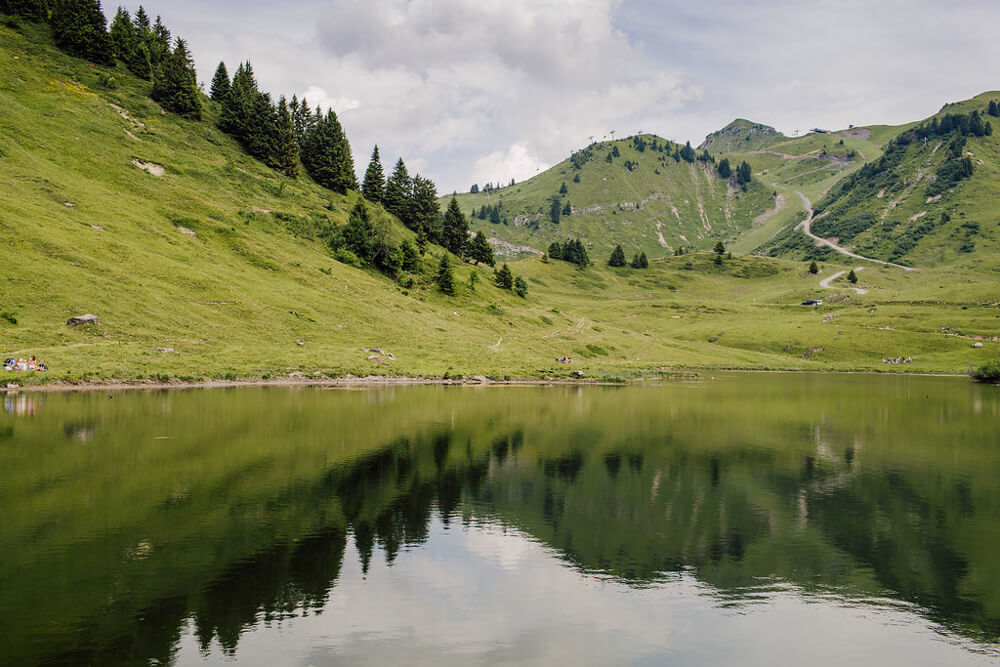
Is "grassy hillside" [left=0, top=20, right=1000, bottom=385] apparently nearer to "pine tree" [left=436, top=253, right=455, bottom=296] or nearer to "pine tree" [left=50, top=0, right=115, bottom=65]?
"pine tree" [left=436, top=253, right=455, bottom=296]

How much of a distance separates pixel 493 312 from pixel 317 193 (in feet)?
175

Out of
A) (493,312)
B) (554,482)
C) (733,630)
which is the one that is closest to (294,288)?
(493,312)

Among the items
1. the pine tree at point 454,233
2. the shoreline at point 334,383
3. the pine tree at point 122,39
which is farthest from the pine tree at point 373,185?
the shoreline at point 334,383

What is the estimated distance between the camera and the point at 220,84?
15125cm

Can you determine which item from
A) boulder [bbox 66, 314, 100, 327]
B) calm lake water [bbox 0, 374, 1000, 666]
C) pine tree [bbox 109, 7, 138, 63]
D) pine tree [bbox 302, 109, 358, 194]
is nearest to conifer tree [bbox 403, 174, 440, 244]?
pine tree [bbox 302, 109, 358, 194]

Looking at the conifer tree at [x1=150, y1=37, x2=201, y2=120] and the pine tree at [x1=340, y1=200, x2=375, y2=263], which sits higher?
the conifer tree at [x1=150, y1=37, x2=201, y2=120]

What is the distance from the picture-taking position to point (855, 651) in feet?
45.0

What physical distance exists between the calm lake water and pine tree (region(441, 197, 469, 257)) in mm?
110434

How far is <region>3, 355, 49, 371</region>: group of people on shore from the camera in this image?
4772cm

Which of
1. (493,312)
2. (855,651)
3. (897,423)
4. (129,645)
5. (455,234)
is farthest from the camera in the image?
(455,234)

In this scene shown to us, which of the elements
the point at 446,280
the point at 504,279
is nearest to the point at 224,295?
the point at 446,280

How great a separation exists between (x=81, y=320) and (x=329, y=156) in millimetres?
94980

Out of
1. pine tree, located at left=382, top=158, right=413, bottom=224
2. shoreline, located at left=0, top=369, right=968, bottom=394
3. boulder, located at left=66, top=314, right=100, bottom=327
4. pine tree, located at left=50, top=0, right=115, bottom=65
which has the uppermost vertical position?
pine tree, located at left=50, top=0, right=115, bottom=65

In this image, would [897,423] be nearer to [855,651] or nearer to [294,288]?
[855,651]
